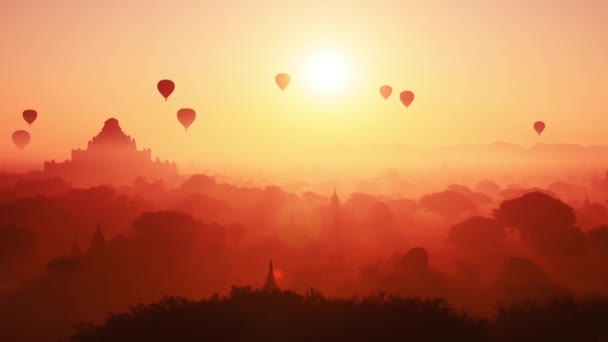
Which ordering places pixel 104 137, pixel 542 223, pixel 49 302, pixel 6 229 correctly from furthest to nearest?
pixel 104 137 → pixel 542 223 → pixel 6 229 → pixel 49 302

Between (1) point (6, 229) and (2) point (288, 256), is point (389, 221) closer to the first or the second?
(2) point (288, 256)

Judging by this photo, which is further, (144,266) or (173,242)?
(173,242)

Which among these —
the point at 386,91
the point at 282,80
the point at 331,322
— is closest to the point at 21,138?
the point at 282,80

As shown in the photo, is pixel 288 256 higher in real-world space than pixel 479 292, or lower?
higher

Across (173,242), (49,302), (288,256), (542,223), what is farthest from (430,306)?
(542,223)

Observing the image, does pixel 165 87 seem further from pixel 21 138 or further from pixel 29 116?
pixel 21 138

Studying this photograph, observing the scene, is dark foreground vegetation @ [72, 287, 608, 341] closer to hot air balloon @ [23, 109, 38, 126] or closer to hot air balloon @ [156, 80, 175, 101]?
hot air balloon @ [156, 80, 175, 101]

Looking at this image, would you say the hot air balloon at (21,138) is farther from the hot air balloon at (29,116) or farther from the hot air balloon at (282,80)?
the hot air balloon at (282,80)
